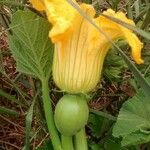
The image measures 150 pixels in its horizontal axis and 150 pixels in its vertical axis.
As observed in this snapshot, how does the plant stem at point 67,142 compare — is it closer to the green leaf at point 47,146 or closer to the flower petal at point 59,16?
the green leaf at point 47,146

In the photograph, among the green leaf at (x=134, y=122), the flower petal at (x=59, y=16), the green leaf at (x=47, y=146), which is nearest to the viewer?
the flower petal at (x=59, y=16)

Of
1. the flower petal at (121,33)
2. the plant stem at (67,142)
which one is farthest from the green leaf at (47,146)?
the flower petal at (121,33)

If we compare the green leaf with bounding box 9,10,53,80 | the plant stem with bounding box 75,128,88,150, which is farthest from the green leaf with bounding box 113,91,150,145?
the green leaf with bounding box 9,10,53,80

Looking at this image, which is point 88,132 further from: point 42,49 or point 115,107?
point 42,49

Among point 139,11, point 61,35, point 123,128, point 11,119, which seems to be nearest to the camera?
point 61,35

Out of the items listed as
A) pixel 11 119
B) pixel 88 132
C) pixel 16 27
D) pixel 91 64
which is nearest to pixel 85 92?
pixel 91 64

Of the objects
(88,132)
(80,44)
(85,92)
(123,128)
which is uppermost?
(80,44)

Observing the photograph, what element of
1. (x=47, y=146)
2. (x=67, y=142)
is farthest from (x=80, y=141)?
(x=47, y=146)
